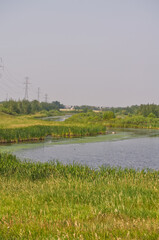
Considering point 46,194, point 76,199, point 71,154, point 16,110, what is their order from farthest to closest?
point 16,110
point 71,154
point 46,194
point 76,199

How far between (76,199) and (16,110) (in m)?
123

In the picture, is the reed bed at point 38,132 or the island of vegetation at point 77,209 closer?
the island of vegetation at point 77,209

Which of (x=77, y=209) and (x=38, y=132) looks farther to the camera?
(x=38, y=132)

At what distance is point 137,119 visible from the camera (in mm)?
79750

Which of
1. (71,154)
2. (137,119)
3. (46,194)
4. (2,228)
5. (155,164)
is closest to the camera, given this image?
(2,228)

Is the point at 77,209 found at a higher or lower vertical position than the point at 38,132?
higher

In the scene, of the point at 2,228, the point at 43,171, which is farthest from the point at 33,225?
the point at 43,171

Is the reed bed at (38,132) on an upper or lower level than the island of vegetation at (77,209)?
lower

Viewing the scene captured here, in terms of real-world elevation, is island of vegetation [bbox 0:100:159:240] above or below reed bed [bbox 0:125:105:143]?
above

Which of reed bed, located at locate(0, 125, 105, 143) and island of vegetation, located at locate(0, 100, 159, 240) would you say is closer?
island of vegetation, located at locate(0, 100, 159, 240)

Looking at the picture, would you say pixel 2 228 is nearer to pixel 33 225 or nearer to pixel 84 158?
pixel 33 225

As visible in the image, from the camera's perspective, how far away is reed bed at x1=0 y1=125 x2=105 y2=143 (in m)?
40.2

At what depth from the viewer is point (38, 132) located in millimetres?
44812

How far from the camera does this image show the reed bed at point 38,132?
4022 centimetres
